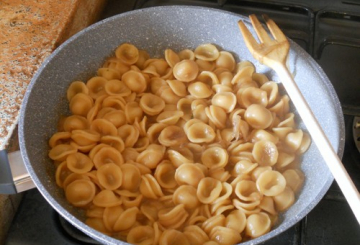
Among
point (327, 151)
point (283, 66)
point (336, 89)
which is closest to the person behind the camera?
point (327, 151)

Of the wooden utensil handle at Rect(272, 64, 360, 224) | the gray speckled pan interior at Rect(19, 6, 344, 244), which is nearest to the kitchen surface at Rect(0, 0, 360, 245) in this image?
the gray speckled pan interior at Rect(19, 6, 344, 244)

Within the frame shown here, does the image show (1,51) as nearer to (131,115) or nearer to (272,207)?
(131,115)

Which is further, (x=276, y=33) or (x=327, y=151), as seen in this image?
(x=276, y=33)

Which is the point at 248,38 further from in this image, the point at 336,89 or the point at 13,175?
the point at 13,175

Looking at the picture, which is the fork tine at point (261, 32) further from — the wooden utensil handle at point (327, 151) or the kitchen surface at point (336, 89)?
the kitchen surface at point (336, 89)

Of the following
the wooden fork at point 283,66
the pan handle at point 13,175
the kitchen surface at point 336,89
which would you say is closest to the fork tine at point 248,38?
the wooden fork at point 283,66

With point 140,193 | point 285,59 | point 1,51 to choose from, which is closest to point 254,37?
point 285,59

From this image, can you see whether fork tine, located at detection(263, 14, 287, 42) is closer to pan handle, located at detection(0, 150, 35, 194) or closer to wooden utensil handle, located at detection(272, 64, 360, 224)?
wooden utensil handle, located at detection(272, 64, 360, 224)

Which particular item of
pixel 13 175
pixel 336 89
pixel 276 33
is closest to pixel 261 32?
pixel 276 33
